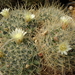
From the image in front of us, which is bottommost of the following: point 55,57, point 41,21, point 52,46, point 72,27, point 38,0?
point 55,57

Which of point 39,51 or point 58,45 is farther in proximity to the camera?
point 39,51

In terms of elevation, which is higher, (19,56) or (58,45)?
(58,45)

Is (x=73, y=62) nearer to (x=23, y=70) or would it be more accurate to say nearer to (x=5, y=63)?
(x=23, y=70)

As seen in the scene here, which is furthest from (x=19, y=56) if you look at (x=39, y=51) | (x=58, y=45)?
(x=58, y=45)

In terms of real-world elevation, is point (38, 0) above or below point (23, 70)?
above

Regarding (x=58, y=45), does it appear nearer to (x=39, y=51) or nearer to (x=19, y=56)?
(x=39, y=51)

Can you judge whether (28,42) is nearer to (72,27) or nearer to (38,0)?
(72,27)

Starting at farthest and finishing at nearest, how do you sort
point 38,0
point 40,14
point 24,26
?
point 38,0
point 40,14
point 24,26

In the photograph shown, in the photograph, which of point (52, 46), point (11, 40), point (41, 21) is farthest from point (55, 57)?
point (41, 21)

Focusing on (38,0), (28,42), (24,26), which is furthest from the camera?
(38,0)

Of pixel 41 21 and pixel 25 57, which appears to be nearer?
pixel 25 57
